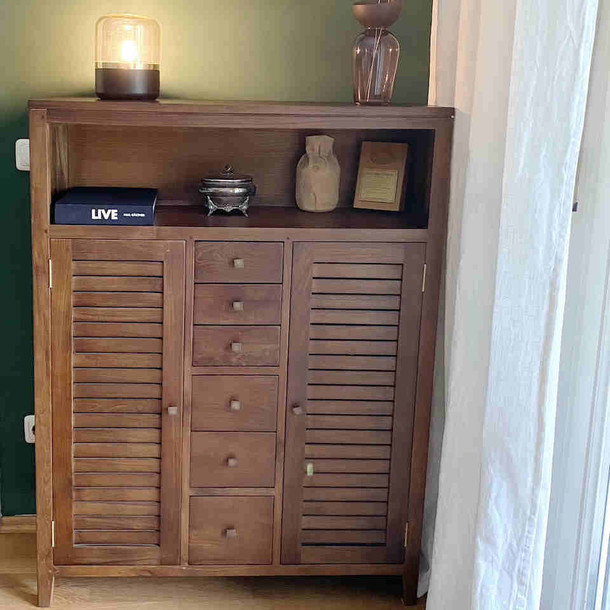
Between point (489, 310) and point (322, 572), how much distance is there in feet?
2.56

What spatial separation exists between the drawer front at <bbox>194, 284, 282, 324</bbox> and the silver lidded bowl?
220mm

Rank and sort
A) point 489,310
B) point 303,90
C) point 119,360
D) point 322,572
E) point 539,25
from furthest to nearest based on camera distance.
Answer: point 303,90, point 322,572, point 119,360, point 489,310, point 539,25

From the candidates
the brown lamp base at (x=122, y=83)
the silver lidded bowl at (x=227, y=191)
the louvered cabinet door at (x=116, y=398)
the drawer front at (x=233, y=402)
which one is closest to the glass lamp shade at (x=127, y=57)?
the brown lamp base at (x=122, y=83)

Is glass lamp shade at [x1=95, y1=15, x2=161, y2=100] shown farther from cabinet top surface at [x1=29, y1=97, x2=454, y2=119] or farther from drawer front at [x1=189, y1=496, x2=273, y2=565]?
drawer front at [x1=189, y1=496, x2=273, y2=565]

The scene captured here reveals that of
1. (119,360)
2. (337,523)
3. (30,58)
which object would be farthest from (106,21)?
(337,523)

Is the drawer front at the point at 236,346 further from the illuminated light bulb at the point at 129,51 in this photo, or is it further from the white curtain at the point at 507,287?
the illuminated light bulb at the point at 129,51

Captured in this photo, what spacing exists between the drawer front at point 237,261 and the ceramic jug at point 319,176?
0.25 metres

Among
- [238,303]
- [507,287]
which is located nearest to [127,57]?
[238,303]

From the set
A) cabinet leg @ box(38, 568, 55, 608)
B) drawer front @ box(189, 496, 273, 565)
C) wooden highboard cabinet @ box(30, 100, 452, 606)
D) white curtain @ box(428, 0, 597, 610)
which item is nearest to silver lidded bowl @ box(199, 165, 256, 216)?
wooden highboard cabinet @ box(30, 100, 452, 606)

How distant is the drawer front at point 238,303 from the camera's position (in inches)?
79.2

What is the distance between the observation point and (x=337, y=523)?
215cm

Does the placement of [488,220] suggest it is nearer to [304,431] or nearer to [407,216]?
[407,216]

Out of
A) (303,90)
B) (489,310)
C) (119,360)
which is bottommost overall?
(119,360)

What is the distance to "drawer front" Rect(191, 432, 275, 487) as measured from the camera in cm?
209
